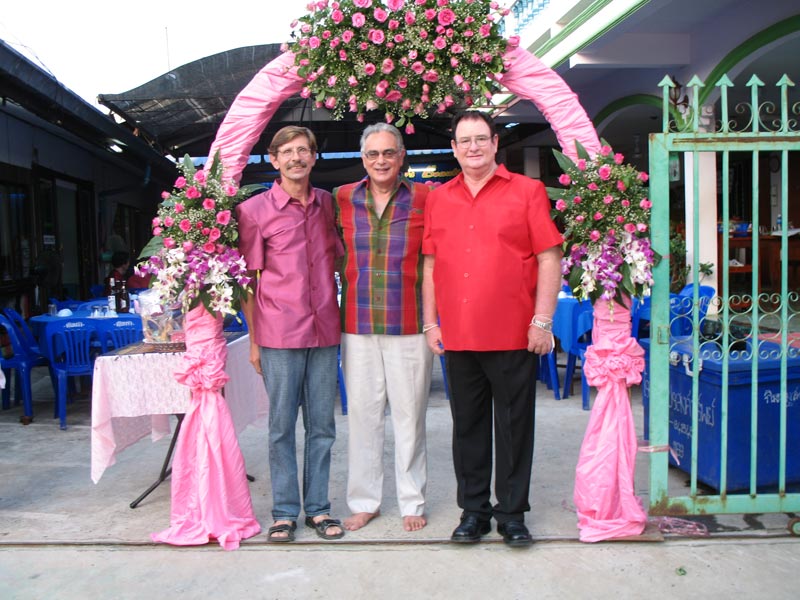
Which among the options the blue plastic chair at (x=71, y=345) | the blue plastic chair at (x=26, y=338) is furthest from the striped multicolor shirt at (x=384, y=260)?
the blue plastic chair at (x=26, y=338)

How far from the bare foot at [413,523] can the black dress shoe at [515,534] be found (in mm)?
410

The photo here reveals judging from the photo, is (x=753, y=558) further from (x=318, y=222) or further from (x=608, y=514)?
(x=318, y=222)

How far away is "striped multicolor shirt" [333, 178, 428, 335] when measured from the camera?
344 centimetres

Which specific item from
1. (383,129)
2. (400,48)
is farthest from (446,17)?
(383,129)

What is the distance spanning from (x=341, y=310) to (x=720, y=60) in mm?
6037

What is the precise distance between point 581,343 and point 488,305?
3275 mm

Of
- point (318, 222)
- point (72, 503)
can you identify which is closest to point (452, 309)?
point (318, 222)

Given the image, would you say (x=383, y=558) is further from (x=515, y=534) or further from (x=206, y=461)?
(x=206, y=461)

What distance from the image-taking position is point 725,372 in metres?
3.38

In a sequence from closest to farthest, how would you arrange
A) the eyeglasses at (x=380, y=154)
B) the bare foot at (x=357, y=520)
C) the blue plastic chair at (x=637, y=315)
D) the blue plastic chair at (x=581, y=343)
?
the eyeglasses at (x=380, y=154) < the bare foot at (x=357, y=520) < the blue plastic chair at (x=581, y=343) < the blue plastic chair at (x=637, y=315)

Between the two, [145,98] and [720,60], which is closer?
[720,60]

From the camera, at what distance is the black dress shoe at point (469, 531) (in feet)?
10.9

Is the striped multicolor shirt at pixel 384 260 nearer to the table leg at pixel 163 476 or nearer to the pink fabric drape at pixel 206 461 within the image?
the pink fabric drape at pixel 206 461

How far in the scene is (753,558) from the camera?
315 centimetres
